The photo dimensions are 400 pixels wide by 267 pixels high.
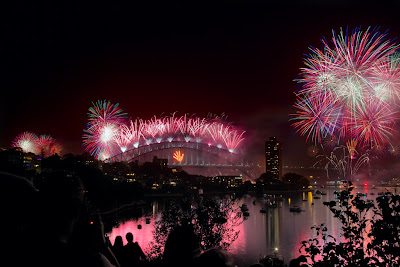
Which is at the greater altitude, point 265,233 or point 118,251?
point 118,251

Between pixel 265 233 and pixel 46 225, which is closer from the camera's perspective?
pixel 46 225

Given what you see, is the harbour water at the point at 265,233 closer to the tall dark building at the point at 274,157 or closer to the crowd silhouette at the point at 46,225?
the crowd silhouette at the point at 46,225

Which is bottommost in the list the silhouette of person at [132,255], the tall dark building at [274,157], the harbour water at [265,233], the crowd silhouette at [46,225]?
the harbour water at [265,233]

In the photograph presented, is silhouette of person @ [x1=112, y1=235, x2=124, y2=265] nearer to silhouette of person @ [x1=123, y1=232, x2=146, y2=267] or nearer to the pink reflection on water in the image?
silhouette of person @ [x1=123, y1=232, x2=146, y2=267]

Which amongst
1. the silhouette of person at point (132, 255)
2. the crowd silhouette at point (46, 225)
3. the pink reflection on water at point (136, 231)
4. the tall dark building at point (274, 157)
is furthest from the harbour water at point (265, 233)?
the tall dark building at point (274, 157)

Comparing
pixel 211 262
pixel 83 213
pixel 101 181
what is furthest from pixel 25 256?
pixel 101 181

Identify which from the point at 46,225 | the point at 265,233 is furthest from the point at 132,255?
the point at 265,233

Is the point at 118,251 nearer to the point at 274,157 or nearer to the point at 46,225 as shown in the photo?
the point at 46,225

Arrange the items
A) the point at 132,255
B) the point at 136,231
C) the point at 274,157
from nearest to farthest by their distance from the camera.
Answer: the point at 132,255 → the point at 136,231 → the point at 274,157

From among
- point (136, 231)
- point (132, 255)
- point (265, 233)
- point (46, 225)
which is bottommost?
point (265, 233)

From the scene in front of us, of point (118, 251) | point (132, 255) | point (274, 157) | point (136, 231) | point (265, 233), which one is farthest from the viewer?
point (274, 157)
